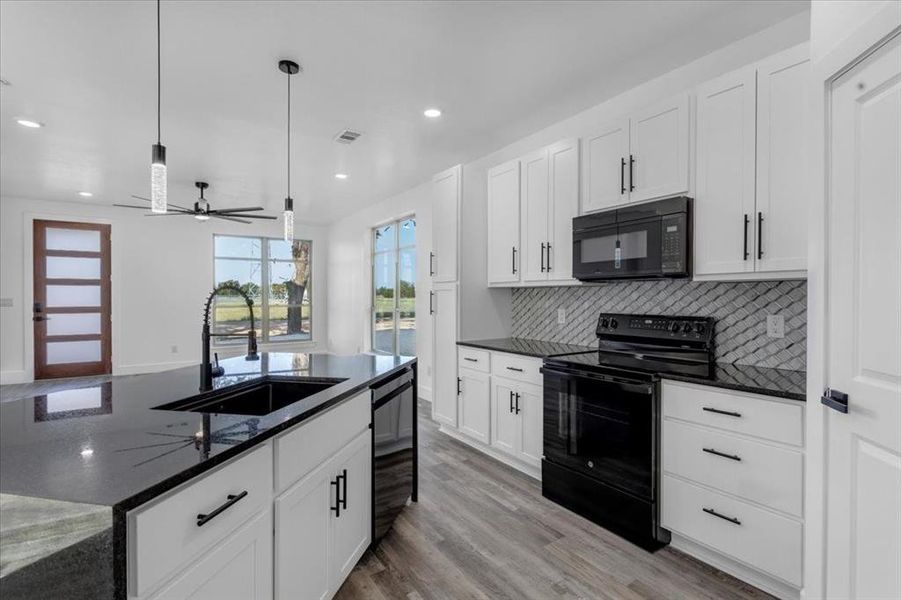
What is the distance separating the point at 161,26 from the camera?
2.36 metres

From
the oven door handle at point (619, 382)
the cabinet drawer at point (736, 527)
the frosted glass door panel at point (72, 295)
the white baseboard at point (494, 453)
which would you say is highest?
the frosted glass door panel at point (72, 295)

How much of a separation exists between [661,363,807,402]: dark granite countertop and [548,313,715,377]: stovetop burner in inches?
3.1

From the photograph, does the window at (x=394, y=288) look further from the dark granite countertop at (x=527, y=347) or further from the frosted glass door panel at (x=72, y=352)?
the frosted glass door panel at (x=72, y=352)

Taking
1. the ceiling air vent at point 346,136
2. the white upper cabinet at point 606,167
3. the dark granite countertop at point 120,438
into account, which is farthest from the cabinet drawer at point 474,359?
the ceiling air vent at point 346,136

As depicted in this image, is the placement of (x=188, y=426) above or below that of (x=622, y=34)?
below

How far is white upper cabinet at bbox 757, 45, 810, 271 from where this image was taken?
6.63ft

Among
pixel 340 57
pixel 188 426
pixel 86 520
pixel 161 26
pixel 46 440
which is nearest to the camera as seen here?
pixel 86 520

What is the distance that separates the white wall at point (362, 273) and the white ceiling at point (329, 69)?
1.33 meters

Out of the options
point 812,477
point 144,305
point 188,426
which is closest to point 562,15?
point 812,477

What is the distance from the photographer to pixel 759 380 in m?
2.05

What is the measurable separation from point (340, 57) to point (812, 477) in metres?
3.10

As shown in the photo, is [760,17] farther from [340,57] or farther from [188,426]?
[188,426]

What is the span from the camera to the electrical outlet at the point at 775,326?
2324 millimetres

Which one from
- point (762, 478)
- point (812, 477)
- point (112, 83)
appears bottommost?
point (762, 478)
